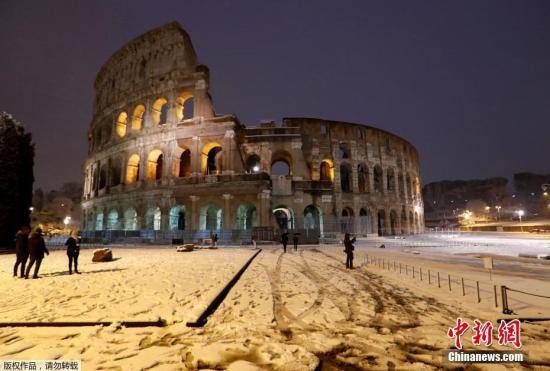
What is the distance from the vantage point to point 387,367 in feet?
8.79

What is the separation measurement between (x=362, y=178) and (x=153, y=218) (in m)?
25.6

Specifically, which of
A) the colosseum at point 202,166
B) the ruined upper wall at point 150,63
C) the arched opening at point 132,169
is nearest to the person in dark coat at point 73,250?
the colosseum at point 202,166

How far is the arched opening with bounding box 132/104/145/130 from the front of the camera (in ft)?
89.9

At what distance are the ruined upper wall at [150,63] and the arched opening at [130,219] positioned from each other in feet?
41.2

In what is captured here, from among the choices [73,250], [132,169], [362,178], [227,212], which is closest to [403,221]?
[362,178]

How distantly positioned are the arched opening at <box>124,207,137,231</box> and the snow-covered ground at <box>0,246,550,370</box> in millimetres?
20091

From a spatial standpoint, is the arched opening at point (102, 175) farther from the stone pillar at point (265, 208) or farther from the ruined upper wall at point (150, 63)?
the stone pillar at point (265, 208)

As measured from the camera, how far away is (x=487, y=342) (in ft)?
10.6

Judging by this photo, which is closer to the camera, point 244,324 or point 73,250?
point 244,324

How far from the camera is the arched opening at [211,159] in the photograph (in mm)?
23828

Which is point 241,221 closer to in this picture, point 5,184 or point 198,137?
point 198,137

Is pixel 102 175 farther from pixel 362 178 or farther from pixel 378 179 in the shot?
pixel 378 179

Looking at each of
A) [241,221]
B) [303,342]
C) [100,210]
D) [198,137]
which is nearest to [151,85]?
[198,137]

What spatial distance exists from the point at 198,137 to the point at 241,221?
9.03m
